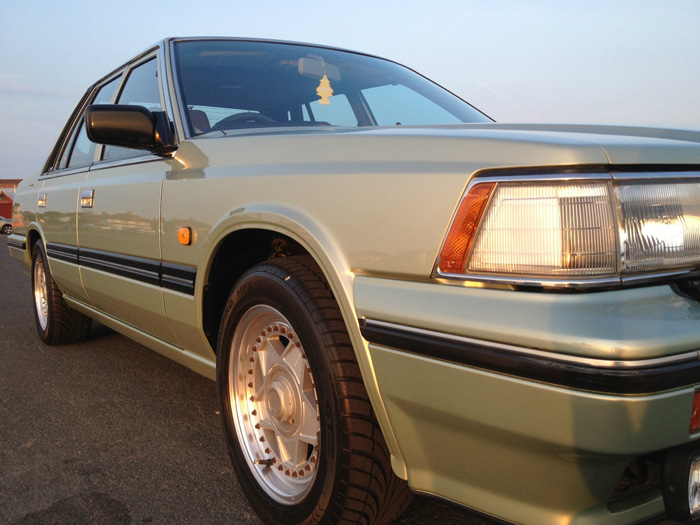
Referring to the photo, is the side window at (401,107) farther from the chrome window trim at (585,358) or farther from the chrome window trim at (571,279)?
the chrome window trim at (585,358)

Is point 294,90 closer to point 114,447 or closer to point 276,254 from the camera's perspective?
point 276,254

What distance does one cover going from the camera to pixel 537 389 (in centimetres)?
117

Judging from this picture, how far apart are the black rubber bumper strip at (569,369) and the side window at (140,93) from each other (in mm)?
1920

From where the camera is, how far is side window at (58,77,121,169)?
3.67m

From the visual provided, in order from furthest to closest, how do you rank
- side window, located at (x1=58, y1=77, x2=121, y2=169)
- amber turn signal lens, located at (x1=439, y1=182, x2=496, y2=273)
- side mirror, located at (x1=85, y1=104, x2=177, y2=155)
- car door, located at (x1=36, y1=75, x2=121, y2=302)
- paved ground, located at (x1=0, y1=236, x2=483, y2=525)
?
side window, located at (x1=58, y1=77, x2=121, y2=169), car door, located at (x1=36, y1=75, x2=121, y2=302), side mirror, located at (x1=85, y1=104, x2=177, y2=155), paved ground, located at (x1=0, y1=236, x2=483, y2=525), amber turn signal lens, located at (x1=439, y1=182, x2=496, y2=273)

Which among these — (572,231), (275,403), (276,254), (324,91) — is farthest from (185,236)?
(572,231)

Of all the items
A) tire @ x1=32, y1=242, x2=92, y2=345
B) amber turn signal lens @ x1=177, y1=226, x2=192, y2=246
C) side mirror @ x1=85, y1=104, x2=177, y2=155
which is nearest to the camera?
amber turn signal lens @ x1=177, y1=226, x2=192, y2=246

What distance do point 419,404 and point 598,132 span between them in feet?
2.48

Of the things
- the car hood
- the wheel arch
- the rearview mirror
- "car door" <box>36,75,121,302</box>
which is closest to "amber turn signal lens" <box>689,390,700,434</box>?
the car hood

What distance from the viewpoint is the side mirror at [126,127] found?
2.35 meters

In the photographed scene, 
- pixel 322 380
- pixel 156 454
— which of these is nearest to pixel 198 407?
pixel 156 454

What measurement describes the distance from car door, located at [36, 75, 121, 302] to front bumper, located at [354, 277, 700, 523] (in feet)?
8.62

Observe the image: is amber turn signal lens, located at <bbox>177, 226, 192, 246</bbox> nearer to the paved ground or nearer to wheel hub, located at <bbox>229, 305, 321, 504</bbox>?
wheel hub, located at <bbox>229, 305, 321, 504</bbox>

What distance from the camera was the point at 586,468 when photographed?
1183 mm
